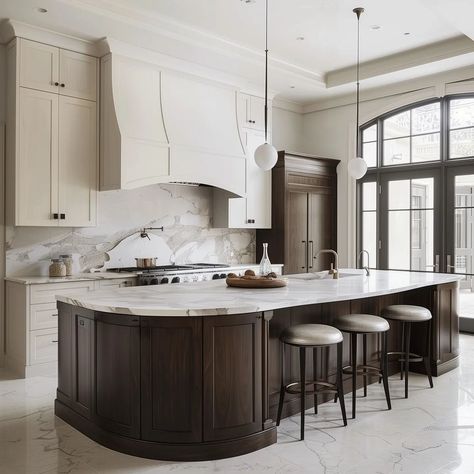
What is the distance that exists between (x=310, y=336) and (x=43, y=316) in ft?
8.42

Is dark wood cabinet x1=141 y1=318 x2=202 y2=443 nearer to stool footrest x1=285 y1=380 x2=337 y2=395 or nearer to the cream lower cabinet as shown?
stool footrest x1=285 y1=380 x2=337 y2=395

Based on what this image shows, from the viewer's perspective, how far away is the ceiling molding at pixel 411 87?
6.06m

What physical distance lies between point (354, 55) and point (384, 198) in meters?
1.95

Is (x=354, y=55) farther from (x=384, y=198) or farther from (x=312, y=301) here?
(x=312, y=301)

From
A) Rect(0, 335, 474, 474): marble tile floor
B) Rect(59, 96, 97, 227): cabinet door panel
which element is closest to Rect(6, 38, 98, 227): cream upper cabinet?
Rect(59, 96, 97, 227): cabinet door panel

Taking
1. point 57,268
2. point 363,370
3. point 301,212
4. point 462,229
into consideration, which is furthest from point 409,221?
point 57,268

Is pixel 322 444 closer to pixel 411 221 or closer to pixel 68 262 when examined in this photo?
pixel 68 262

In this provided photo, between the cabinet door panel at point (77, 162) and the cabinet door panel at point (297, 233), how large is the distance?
267cm

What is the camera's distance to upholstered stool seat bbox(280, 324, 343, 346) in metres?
3.16

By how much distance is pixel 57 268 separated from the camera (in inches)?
192

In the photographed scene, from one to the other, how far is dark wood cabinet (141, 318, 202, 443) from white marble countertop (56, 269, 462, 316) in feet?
0.37

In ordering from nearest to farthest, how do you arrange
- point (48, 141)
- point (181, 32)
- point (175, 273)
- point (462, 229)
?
point (48, 141)
point (181, 32)
point (175, 273)
point (462, 229)

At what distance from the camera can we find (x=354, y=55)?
6.04m

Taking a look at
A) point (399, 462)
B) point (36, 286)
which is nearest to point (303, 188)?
point (36, 286)
